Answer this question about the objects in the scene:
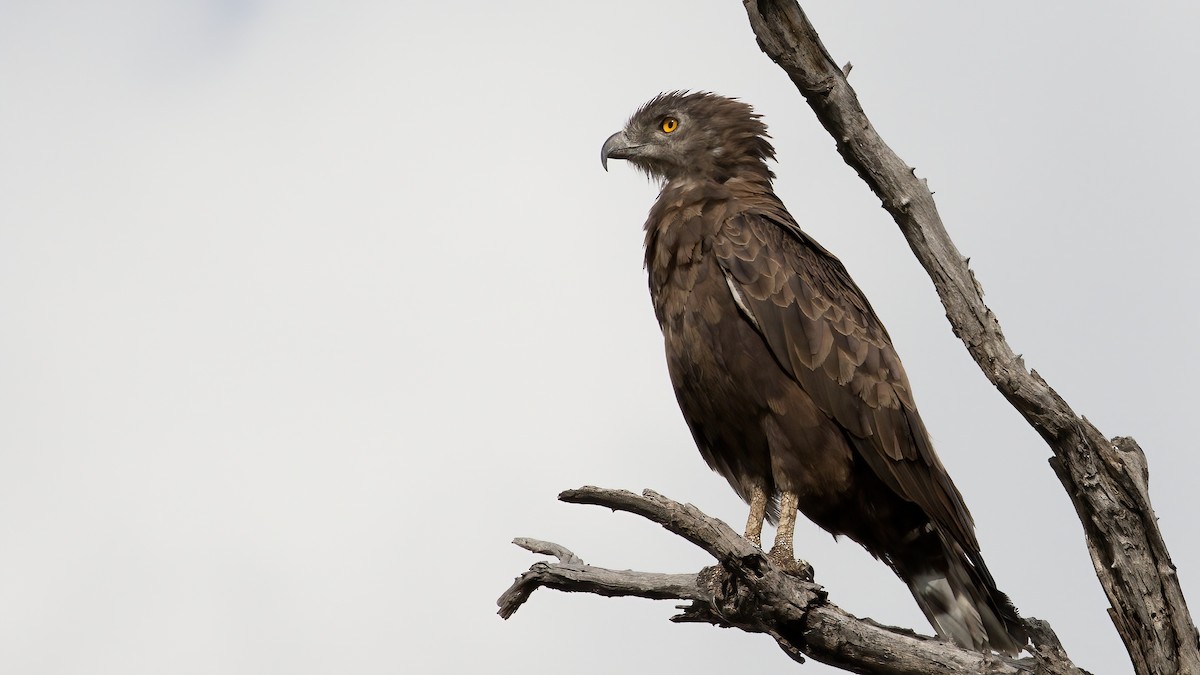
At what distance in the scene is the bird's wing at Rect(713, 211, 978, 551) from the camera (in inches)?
265

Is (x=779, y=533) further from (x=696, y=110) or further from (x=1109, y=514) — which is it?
(x=696, y=110)

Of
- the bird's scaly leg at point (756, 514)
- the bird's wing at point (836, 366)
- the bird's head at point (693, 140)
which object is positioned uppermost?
the bird's head at point (693, 140)

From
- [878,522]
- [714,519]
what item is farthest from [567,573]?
[878,522]

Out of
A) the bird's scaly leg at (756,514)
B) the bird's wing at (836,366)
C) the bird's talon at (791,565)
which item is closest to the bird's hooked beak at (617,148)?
the bird's wing at (836,366)

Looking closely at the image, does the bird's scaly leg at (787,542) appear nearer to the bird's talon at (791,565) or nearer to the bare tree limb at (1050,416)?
the bird's talon at (791,565)

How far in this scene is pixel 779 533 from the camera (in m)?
6.64

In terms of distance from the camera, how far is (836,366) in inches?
270

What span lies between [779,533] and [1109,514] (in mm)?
1765

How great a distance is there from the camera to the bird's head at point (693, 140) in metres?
7.85

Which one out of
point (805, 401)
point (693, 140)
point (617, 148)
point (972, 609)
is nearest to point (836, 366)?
point (805, 401)

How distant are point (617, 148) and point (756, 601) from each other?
372cm

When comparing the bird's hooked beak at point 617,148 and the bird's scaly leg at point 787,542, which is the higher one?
the bird's hooked beak at point 617,148

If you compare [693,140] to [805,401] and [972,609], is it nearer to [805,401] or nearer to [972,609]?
[805,401]

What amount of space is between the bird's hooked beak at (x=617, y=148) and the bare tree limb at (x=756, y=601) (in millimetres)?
3098
